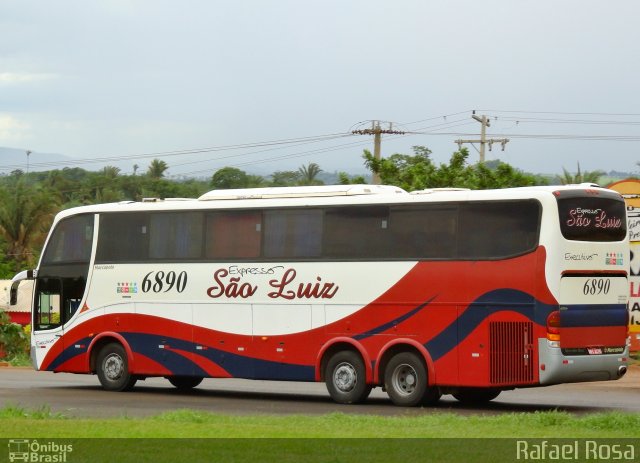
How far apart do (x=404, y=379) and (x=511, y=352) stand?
2.14m

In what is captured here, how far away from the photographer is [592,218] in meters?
20.4

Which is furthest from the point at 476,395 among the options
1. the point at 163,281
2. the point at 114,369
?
the point at 114,369

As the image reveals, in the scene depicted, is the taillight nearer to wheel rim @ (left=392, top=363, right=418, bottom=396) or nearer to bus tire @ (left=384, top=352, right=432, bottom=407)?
bus tire @ (left=384, top=352, right=432, bottom=407)

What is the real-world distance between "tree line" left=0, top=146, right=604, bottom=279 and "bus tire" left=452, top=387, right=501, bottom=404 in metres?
20.6

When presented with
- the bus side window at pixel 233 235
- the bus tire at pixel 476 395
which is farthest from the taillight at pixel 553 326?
the bus side window at pixel 233 235

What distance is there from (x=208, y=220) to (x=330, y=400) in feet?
13.2

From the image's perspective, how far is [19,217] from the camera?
231 ft

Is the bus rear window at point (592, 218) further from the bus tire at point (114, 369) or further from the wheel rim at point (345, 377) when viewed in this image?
the bus tire at point (114, 369)

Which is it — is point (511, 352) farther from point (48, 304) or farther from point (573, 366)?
point (48, 304)

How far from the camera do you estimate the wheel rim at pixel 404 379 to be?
21.2 meters

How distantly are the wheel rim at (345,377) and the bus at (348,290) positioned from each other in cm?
2

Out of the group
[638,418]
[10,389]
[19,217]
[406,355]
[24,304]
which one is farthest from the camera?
[19,217]
